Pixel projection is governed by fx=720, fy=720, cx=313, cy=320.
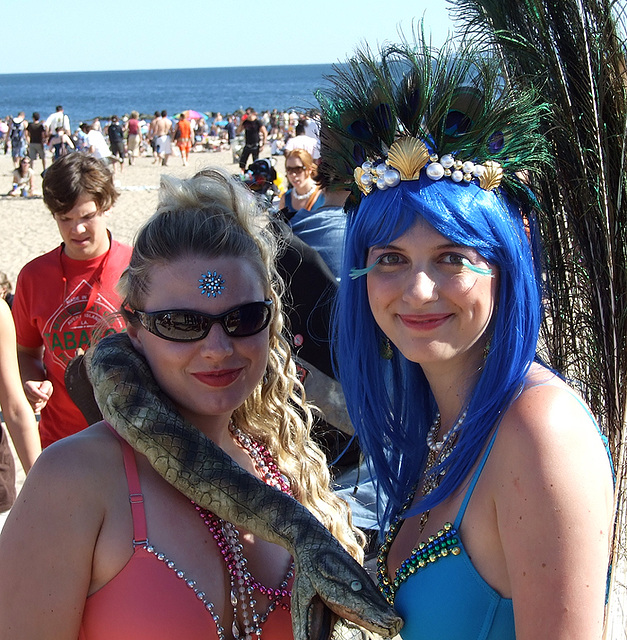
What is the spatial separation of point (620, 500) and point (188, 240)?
1.56 m

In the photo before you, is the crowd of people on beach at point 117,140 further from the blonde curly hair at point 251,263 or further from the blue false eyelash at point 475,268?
the blue false eyelash at point 475,268

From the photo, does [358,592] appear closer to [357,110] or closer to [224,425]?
[224,425]

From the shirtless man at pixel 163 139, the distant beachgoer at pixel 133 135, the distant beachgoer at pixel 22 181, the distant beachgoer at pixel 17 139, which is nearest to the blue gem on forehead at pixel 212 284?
the distant beachgoer at pixel 22 181

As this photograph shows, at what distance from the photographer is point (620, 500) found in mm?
2275

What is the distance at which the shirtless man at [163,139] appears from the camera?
2591 cm

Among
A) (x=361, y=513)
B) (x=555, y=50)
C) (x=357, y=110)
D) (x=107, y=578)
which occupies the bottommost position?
(x=361, y=513)

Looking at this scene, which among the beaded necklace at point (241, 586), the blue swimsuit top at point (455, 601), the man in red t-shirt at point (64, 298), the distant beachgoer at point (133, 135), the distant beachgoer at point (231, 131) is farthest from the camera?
the distant beachgoer at point (231, 131)

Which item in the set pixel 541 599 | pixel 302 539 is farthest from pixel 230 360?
pixel 541 599

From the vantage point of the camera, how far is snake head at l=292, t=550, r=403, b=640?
5.17 ft

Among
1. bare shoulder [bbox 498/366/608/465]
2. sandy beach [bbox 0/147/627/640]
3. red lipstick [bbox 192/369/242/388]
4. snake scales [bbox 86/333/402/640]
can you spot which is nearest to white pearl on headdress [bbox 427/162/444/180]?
bare shoulder [bbox 498/366/608/465]

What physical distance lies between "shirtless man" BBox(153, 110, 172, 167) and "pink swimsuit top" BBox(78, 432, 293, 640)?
25541 millimetres

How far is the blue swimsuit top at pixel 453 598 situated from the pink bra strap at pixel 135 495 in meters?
0.66

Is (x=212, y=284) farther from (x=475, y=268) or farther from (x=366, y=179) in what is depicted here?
(x=475, y=268)

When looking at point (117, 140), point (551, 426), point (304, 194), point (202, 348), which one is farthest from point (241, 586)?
point (117, 140)
